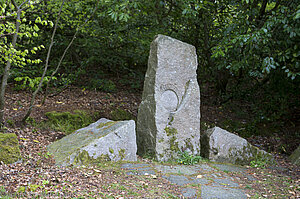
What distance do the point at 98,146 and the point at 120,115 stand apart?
2626mm

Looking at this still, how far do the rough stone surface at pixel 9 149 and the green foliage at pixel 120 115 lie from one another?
2985 mm

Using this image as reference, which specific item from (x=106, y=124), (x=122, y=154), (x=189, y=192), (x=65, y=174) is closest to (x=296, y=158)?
(x=189, y=192)

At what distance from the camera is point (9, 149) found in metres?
3.88

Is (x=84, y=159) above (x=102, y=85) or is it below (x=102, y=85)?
below

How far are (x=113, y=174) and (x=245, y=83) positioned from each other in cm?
717

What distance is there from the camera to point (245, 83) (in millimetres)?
9867

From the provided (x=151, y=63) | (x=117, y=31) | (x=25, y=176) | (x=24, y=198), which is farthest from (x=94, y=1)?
(x=24, y=198)

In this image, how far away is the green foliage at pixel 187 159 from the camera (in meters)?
5.16

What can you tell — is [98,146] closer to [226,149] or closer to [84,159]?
[84,159]

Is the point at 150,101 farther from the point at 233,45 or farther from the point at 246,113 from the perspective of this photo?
the point at 246,113

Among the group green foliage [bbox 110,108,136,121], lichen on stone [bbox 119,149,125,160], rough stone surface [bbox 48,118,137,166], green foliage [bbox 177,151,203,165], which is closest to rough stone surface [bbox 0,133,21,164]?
rough stone surface [bbox 48,118,137,166]

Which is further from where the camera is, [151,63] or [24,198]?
[151,63]

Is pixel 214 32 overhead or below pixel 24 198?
overhead

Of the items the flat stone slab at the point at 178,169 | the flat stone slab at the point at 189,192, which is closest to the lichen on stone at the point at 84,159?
the flat stone slab at the point at 178,169
